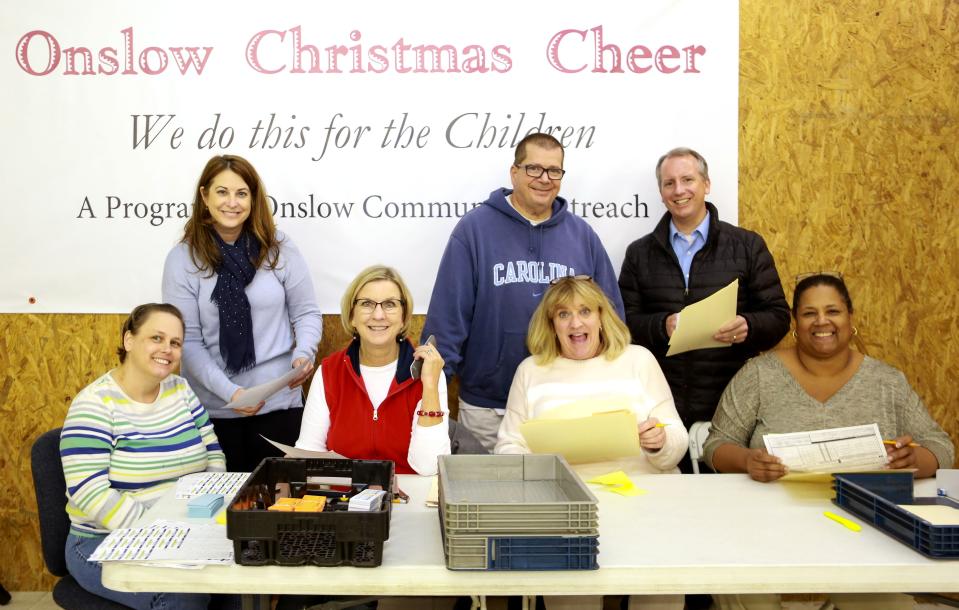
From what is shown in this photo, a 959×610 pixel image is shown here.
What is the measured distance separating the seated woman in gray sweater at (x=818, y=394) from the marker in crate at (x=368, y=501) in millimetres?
1170

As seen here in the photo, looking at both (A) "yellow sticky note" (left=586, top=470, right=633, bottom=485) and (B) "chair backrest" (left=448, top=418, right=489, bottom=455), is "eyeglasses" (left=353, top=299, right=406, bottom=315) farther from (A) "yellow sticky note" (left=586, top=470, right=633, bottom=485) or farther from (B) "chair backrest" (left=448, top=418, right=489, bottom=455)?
(A) "yellow sticky note" (left=586, top=470, right=633, bottom=485)

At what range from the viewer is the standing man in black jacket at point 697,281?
2998mm

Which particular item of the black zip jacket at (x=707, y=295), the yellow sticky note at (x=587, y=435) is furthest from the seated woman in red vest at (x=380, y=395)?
the black zip jacket at (x=707, y=295)

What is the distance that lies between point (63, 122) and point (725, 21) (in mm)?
2895

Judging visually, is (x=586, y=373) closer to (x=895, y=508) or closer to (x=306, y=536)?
(x=895, y=508)

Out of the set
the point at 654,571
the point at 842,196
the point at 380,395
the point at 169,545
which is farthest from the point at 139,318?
the point at 842,196

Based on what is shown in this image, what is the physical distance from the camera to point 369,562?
1.55 m

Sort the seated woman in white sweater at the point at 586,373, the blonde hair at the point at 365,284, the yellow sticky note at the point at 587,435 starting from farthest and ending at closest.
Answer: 1. the blonde hair at the point at 365,284
2. the seated woman in white sweater at the point at 586,373
3. the yellow sticky note at the point at 587,435

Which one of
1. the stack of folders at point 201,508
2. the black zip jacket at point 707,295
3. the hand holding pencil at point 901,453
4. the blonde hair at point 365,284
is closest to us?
the stack of folders at point 201,508

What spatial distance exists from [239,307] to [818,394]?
199 centimetres

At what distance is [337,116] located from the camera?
341 centimetres

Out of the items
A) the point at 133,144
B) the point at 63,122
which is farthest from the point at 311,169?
the point at 63,122

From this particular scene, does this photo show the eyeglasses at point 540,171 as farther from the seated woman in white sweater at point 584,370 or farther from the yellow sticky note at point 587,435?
the yellow sticky note at point 587,435

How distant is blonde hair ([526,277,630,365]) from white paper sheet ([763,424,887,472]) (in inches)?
24.7
